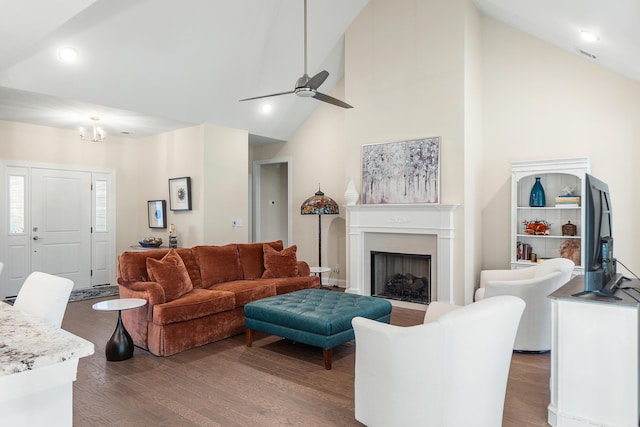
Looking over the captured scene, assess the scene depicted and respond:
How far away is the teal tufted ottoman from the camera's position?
3.37 meters

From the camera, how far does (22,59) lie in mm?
4262

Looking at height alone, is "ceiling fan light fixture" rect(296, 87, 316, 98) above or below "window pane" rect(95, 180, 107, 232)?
above

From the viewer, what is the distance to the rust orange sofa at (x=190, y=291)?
3762mm

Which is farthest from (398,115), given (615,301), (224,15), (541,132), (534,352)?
(615,301)

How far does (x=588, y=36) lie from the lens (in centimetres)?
394

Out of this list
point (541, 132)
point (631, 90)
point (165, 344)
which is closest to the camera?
point (165, 344)

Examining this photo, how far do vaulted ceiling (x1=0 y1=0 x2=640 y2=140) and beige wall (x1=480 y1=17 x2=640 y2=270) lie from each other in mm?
269

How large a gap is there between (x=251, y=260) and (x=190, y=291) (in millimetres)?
1125

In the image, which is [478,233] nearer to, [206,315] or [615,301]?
[615,301]

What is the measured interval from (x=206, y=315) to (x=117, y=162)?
446 centimetres

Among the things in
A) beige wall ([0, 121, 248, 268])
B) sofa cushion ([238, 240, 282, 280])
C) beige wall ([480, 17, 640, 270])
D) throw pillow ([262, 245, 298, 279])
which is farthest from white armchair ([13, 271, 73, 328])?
beige wall ([480, 17, 640, 270])

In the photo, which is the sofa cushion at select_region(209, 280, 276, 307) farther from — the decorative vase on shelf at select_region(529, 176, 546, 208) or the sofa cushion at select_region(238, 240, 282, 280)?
the decorative vase on shelf at select_region(529, 176, 546, 208)

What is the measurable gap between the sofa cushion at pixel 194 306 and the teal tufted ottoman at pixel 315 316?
14.0 inches

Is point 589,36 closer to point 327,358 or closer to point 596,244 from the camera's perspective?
point 596,244
